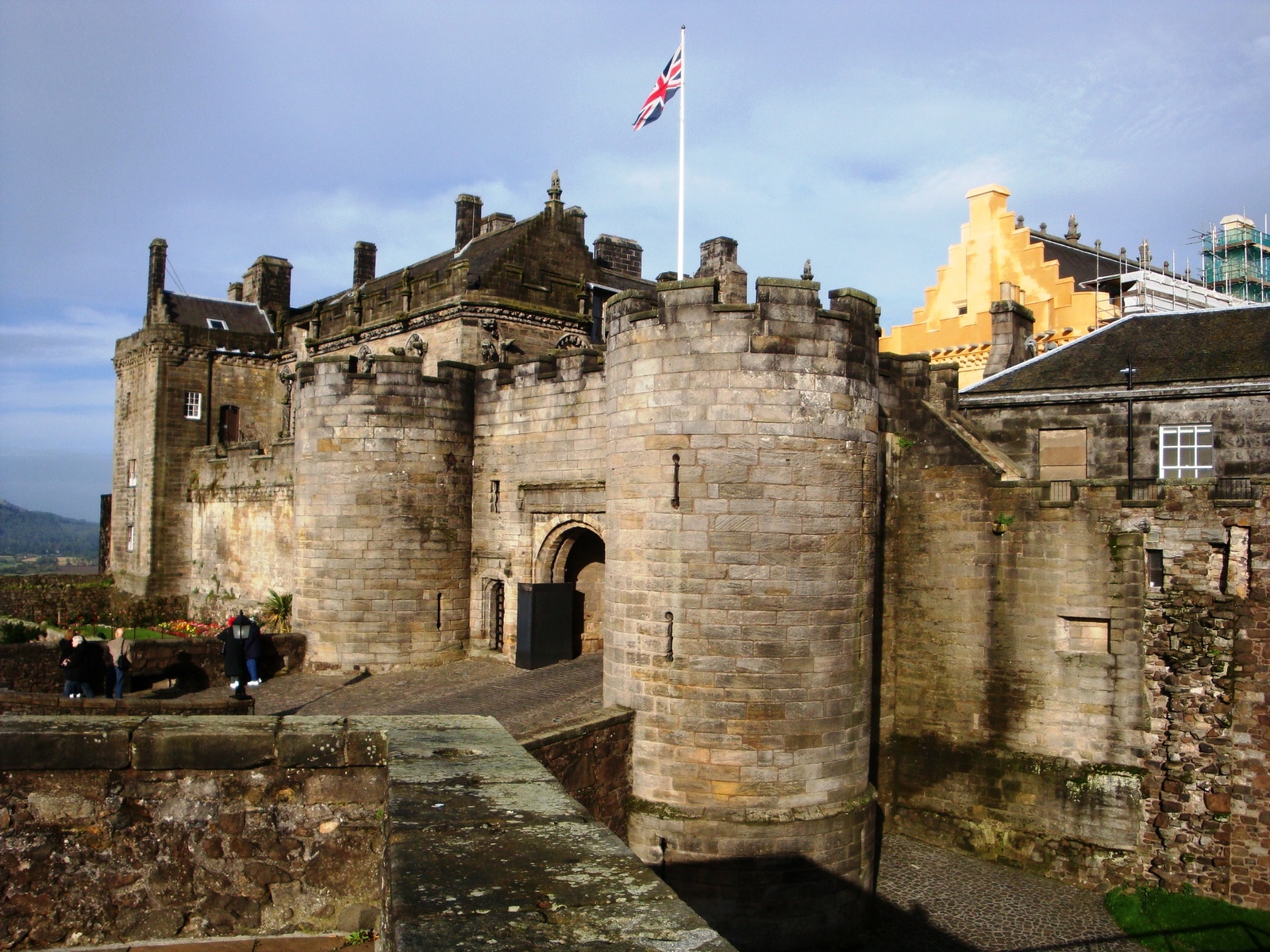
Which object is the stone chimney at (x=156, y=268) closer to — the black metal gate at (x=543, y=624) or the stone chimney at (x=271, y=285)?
the stone chimney at (x=271, y=285)

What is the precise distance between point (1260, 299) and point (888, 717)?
970 inches

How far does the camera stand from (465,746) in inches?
222

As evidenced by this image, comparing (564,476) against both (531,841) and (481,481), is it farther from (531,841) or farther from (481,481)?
(531,841)

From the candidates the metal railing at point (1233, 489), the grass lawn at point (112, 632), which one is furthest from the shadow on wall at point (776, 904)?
the grass lawn at point (112, 632)

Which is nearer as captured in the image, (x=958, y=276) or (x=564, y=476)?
(x=564, y=476)

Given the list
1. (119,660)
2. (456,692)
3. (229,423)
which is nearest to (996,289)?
(456,692)

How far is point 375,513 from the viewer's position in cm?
1905

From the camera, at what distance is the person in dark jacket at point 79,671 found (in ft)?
53.2

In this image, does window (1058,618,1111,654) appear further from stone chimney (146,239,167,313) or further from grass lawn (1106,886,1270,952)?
stone chimney (146,239,167,313)

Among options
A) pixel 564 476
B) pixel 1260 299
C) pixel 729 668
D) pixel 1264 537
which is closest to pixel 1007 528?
pixel 1264 537

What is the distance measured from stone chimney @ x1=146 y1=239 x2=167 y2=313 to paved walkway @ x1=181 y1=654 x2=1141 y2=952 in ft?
71.7

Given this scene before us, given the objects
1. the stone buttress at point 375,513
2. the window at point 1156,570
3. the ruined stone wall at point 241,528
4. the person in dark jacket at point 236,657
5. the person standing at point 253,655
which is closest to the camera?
the window at point 1156,570

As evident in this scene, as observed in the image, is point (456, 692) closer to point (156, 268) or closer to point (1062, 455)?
point (1062, 455)

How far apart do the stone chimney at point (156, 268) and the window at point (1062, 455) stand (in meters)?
29.6
